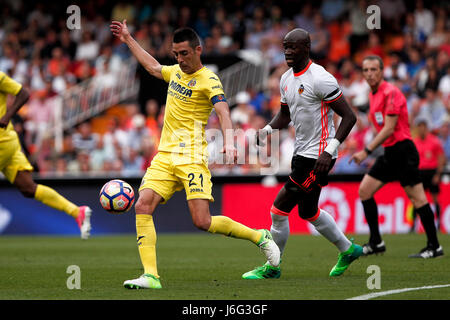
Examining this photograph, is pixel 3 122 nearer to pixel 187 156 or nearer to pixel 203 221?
pixel 187 156

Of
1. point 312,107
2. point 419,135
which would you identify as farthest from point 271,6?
point 312,107

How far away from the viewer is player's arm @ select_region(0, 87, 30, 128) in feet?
32.4

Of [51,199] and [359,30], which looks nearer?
[51,199]

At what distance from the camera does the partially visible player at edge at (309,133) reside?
7.60m

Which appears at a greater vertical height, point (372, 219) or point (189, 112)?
point (189, 112)

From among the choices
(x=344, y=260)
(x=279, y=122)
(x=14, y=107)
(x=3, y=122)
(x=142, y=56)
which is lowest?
(x=344, y=260)

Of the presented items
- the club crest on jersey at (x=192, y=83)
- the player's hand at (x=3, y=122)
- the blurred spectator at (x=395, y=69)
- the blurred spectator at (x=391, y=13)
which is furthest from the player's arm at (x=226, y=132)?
the blurred spectator at (x=391, y=13)

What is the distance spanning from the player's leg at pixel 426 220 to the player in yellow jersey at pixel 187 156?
126 inches

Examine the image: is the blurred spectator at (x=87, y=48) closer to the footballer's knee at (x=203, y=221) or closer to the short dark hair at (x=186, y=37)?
the short dark hair at (x=186, y=37)

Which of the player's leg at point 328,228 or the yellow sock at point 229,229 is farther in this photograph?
the player's leg at point 328,228

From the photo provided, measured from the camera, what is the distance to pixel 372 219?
10602 mm

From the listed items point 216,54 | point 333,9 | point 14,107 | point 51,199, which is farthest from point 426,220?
point 333,9

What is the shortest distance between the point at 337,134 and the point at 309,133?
396 mm

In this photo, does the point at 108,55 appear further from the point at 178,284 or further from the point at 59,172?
the point at 178,284
